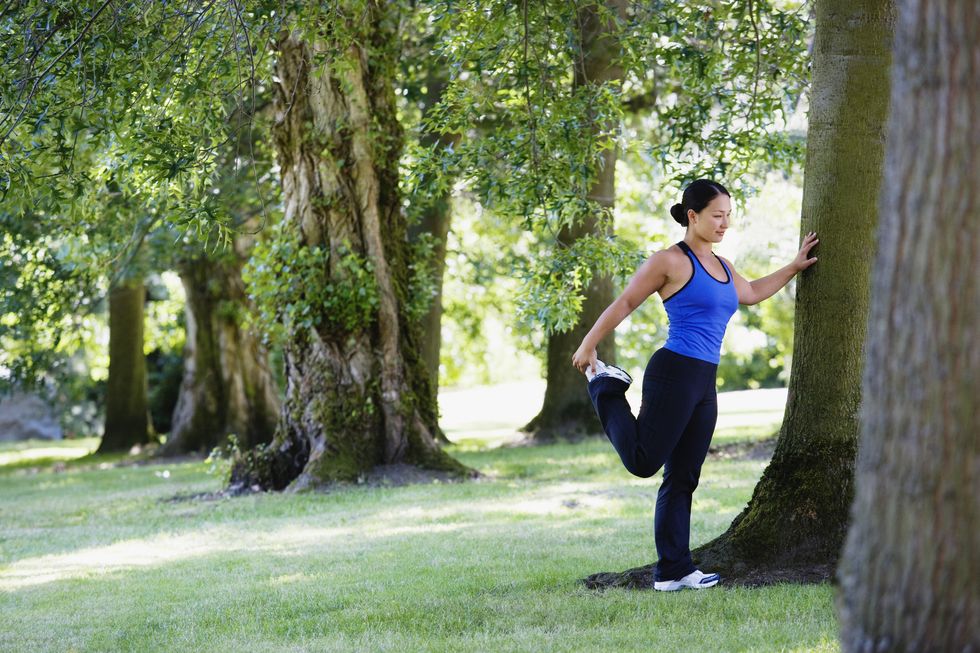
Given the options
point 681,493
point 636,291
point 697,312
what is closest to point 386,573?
point 681,493

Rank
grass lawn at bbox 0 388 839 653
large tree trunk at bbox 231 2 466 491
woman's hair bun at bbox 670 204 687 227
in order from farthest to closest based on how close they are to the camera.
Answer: large tree trunk at bbox 231 2 466 491 → woman's hair bun at bbox 670 204 687 227 → grass lawn at bbox 0 388 839 653

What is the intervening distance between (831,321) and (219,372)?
53.3ft

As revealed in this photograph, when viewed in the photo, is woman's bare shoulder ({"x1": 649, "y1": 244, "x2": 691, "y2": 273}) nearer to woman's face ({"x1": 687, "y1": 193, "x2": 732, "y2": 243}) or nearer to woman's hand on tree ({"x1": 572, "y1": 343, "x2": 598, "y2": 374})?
woman's face ({"x1": 687, "y1": 193, "x2": 732, "y2": 243})

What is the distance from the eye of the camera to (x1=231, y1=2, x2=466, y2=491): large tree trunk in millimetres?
12625

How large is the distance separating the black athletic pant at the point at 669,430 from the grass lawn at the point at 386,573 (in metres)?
0.34

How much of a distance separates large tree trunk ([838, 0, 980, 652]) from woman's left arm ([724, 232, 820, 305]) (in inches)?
125

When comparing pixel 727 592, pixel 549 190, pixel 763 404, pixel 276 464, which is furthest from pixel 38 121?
pixel 763 404

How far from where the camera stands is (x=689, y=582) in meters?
6.13

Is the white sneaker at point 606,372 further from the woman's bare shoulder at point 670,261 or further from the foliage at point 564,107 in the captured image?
the foliage at point 564,107

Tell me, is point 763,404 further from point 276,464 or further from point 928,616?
point 928,616

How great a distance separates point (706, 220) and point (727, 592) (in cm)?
194

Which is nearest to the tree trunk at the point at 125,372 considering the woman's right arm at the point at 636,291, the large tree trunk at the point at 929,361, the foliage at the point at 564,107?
the foliage at the point at 564,107

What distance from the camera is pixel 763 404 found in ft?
93.7

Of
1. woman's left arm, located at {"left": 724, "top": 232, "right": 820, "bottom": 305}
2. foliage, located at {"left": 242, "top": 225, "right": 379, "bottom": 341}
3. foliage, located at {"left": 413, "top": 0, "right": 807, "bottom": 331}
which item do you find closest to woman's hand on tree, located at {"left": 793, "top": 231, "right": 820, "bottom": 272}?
woman's left arm, located at {"left": 724, "top": 232, "right": 820, "bottom": 305}
